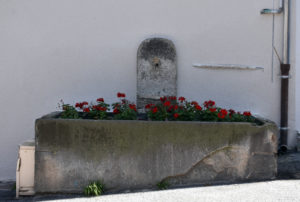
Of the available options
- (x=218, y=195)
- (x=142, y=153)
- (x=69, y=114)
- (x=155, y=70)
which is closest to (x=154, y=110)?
(x=142, y=153)

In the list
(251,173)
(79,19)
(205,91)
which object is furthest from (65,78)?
(251,173)

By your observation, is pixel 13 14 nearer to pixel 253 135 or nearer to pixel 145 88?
pixel 145 88

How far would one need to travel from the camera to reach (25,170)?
11.9 feet

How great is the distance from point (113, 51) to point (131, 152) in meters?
1.70

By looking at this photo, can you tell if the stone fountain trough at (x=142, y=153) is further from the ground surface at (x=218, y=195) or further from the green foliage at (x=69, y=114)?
the green foliage at (x=69, y=114)

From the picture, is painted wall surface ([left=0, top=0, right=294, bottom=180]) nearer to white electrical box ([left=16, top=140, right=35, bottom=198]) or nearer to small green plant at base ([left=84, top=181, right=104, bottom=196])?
white electrical box ([left=16, top=140, right=35, bottom=198])

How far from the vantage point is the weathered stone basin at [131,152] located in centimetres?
348

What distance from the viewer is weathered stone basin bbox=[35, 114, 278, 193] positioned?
3480 millimetres

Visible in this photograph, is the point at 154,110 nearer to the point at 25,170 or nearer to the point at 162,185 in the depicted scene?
the point at 162,185

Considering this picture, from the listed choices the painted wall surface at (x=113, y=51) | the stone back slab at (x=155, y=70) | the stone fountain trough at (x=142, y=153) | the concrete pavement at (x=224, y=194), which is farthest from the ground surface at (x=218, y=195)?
the stone back slab at (x=155, y=70)

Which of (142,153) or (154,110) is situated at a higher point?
(154,110)

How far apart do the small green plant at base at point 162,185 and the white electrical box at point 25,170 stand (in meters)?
1.50

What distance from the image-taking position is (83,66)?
4.51m

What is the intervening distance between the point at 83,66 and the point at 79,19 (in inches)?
27.1
